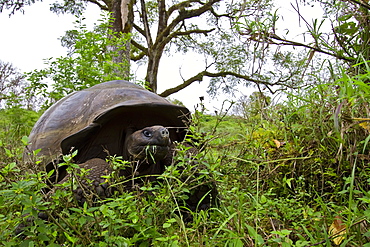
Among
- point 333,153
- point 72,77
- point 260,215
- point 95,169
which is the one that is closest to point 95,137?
point 95,169

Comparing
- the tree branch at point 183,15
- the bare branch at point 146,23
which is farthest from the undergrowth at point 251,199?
the bare branch at point 146,23

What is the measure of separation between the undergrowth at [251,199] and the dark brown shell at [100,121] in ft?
1.38

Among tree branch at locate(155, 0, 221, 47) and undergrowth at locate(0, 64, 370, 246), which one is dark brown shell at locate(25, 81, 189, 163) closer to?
undergrowth at locate(0, 64, 370, 246)

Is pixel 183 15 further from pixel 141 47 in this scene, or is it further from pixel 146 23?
pixel 141 47

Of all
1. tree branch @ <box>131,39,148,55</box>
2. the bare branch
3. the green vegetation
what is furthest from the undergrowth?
tree branch @ <box>131,39,148,55</box>

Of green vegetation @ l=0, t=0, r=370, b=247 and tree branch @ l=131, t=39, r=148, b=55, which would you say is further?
tree branch @ l=131, t=39, r=148, b=55

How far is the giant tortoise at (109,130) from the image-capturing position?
199 centimetres

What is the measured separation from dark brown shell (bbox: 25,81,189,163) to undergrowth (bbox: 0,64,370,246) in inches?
16.6

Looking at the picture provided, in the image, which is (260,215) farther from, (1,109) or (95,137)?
(1,109)

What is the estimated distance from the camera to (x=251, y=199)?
1.76 metres

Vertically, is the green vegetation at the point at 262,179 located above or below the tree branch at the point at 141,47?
below

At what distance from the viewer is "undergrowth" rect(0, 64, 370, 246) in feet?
3.89

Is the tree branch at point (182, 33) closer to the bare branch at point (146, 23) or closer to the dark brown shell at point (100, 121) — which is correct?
the bare branch at point (146, 23)

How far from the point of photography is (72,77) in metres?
4.37
